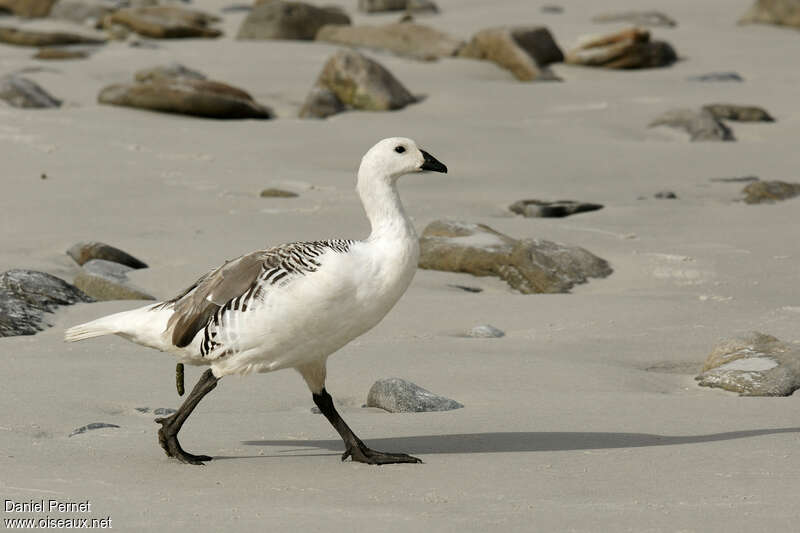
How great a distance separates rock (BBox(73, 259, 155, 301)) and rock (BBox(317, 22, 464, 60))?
10.8 m

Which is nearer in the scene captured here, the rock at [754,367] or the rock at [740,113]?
the rock at [754,367]

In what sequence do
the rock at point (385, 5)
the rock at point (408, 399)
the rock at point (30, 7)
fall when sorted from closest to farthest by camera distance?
the rock at point (408, 399) < the rock at point (30, 7) < the rock at point (385, 5)

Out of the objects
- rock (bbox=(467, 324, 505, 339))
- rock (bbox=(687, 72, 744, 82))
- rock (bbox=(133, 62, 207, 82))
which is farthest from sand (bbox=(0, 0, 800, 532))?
rock (bbox=(133, 62, 207, 82))

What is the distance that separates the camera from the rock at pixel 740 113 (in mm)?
16188

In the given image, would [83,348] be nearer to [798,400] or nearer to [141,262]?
[141,262]

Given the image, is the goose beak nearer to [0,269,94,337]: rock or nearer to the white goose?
the white goose

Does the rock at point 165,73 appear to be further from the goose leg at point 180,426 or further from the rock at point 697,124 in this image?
the goose leg at point 180,426

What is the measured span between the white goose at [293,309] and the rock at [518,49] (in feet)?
41.7

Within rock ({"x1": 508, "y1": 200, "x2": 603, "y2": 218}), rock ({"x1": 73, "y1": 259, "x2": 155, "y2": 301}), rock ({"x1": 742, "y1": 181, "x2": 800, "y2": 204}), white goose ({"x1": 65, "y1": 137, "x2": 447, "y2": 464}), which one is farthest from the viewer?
rock ({"x1": 742, "y1": 181, "x2": 800, "y2": 204})

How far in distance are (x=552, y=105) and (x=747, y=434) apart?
36.4ft

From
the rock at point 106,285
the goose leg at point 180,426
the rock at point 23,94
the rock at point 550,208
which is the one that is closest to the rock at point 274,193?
the rock at point 550,208

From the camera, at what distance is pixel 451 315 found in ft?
29.9

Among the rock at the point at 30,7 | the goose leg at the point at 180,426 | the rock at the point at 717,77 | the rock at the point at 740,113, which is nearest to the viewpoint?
the goose leg at the point at 180,426

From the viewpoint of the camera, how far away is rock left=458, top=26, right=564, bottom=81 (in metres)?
18.7
